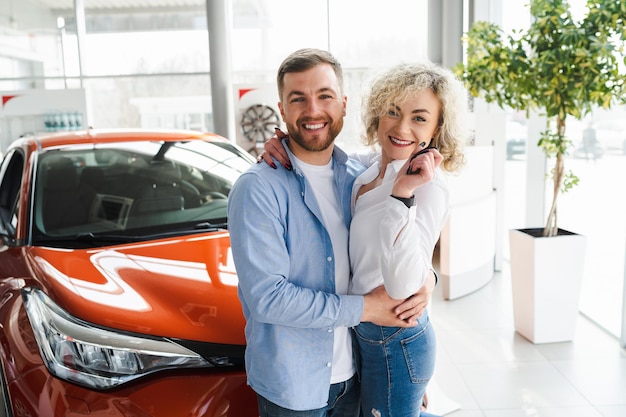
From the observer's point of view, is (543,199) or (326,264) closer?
(326,264)

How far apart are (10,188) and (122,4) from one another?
7413mm

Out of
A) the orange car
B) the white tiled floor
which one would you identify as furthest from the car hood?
the white tiled floor

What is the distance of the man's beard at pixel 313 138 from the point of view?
1314 millimetres

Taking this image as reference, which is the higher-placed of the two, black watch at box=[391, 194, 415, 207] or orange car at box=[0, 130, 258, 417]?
black watch at box=[391, 194, 415, 207]

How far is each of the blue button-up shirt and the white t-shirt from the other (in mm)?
54

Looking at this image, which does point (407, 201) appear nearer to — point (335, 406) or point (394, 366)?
point (394, 366)

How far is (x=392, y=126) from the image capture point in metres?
1.41

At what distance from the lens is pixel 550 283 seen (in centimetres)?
332

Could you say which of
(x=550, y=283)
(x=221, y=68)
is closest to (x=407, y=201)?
(x=550, y=283)

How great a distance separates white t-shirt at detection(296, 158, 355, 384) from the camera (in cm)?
135

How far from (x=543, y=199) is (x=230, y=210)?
418cm

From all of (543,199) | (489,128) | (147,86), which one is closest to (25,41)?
(147,86)

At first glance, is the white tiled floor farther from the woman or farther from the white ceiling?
the white ceiling

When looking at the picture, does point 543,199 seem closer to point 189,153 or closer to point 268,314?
point 189,153
